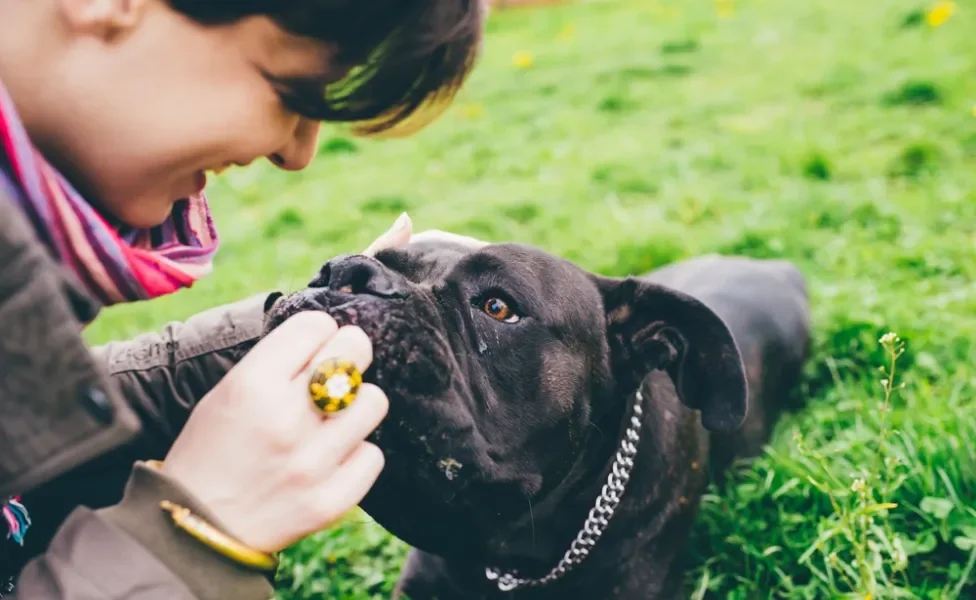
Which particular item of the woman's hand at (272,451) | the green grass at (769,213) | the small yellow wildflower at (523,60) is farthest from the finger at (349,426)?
the small yellow wildflower at (523,60)

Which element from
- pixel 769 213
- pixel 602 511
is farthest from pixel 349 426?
pixel 769 213

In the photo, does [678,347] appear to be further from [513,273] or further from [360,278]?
[360,278]

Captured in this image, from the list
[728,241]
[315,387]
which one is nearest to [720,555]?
[315,387]

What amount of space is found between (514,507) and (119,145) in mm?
1236

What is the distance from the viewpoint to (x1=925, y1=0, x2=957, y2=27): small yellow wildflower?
7.20m

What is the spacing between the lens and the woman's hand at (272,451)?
154 cm

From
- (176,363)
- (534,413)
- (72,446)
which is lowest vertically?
(176,363)

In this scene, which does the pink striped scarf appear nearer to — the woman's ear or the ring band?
the woman's ear

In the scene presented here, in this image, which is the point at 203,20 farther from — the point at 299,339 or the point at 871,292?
the point at 871,292

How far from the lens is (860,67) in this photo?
711cm

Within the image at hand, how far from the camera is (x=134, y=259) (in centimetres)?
181

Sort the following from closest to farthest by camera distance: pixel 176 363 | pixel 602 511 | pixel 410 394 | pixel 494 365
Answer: pixel 410 394, pixel 494 365, pixel 602 511, pixel 176 363

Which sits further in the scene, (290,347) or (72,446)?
(290,347)

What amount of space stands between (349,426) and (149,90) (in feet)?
2.21
